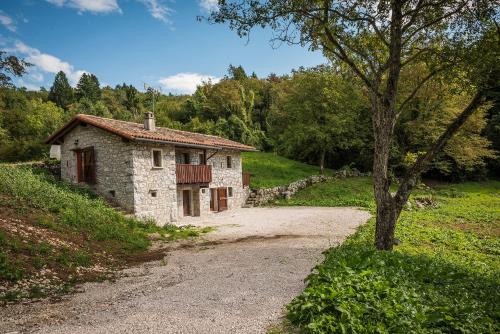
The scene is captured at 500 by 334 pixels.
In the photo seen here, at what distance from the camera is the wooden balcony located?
851 inches

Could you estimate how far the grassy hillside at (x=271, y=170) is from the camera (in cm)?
3144

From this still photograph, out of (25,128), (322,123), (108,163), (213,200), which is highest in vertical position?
(25,128)

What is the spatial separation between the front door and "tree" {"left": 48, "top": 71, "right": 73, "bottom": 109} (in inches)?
2006

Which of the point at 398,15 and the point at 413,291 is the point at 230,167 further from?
the point at 413,291

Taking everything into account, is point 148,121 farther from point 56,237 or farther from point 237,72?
point 237,72

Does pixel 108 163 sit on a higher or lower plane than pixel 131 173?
higher

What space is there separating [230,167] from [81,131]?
10811mm

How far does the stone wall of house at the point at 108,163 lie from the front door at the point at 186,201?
543 centimetres

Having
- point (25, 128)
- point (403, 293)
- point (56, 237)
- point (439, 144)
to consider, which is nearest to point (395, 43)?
point (439, 144)

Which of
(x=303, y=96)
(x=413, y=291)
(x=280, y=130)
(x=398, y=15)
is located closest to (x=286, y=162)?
(x=280, y=130)

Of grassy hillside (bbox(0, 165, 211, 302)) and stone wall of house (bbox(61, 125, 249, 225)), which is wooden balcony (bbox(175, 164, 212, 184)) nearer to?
stone wall of house (bbox(61, 125, 249, 225))

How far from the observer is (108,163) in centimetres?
1953

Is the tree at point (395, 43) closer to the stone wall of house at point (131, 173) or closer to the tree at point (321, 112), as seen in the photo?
the stone wall of house at point (131, 173)

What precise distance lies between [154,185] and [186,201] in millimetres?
4453
